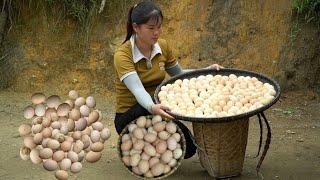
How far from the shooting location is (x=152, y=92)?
3.44 m

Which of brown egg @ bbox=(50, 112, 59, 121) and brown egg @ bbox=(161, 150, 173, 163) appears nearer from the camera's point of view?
brown egg @ bbox=(161, 150, 173, 163)

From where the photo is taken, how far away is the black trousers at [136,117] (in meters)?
3.36

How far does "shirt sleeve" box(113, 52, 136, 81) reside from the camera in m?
3.20

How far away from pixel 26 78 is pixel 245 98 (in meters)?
3.04

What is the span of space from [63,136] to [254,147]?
1.56 meters

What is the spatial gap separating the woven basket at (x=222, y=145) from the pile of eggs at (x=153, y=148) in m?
0.15

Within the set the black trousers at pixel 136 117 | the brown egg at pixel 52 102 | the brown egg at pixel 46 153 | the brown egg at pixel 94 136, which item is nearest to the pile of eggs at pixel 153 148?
the black trousers at pixel 136 117

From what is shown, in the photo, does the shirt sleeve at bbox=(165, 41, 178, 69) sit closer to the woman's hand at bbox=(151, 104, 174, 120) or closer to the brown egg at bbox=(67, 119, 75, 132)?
the woman's hand at bbox=(151, 104, 174, 120)

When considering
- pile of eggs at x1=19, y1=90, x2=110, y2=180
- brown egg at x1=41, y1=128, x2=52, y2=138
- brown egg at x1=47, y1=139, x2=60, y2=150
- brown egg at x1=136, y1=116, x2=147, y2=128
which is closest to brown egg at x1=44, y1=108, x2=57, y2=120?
pile of eggs at x1=19, y1=90, x2=110, y2=180

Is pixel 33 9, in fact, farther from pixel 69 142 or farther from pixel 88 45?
pixel 69 142

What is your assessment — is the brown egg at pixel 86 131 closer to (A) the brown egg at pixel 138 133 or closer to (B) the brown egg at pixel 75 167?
(B) the brown egg at pixel 75 167

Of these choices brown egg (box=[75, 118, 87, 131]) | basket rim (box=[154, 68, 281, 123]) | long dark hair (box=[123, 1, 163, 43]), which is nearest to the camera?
basket rim (box=[154, 68, 281, 123])

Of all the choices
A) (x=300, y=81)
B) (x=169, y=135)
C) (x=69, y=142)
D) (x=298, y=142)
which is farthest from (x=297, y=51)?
(x=69, y=142)

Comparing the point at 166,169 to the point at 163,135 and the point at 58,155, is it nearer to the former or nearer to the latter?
the point at 163,135
